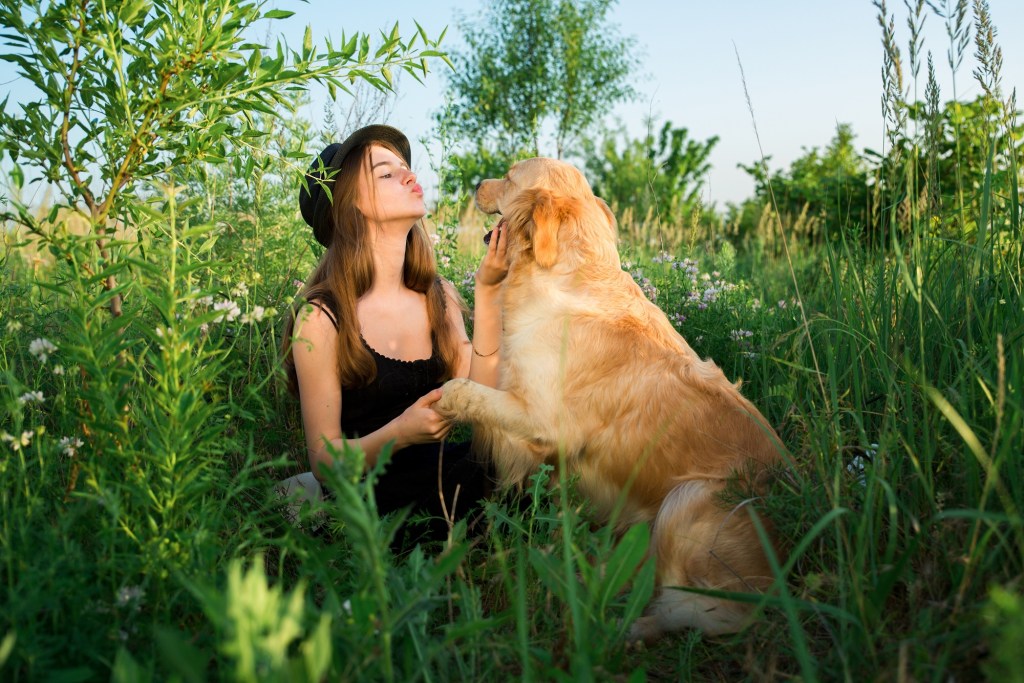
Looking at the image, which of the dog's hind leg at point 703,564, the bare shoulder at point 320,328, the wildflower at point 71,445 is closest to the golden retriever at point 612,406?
the dog's hind leg at point 703,564

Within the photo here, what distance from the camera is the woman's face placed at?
344 cm

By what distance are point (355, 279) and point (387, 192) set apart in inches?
17.8

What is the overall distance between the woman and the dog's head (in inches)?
6.3

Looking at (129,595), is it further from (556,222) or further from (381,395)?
(556,222)

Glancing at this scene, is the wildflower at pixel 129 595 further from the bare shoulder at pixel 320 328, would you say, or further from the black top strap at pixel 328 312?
the black top strap at pixel 328 312

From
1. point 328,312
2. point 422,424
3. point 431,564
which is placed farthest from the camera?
point 328,312

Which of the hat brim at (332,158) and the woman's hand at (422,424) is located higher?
the hat brim at (332,158)

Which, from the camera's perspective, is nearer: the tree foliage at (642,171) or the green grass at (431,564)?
the green grass at (431,564)

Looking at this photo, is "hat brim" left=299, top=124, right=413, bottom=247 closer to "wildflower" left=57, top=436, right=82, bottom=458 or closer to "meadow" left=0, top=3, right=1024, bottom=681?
"meadow" left=0, top=3, right=1024, bottom=681

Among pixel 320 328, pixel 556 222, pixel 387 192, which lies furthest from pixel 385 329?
pixel 556 222

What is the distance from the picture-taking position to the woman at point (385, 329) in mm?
3178

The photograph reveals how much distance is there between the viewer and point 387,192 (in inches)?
135

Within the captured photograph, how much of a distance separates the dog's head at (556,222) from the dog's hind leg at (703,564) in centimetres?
126

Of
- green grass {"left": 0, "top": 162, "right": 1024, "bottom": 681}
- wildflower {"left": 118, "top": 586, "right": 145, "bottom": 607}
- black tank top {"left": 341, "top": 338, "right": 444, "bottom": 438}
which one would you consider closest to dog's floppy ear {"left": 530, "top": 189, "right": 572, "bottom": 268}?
black tank top {"left": 341, "top": 338, "right": 444, "bottom": 438}
